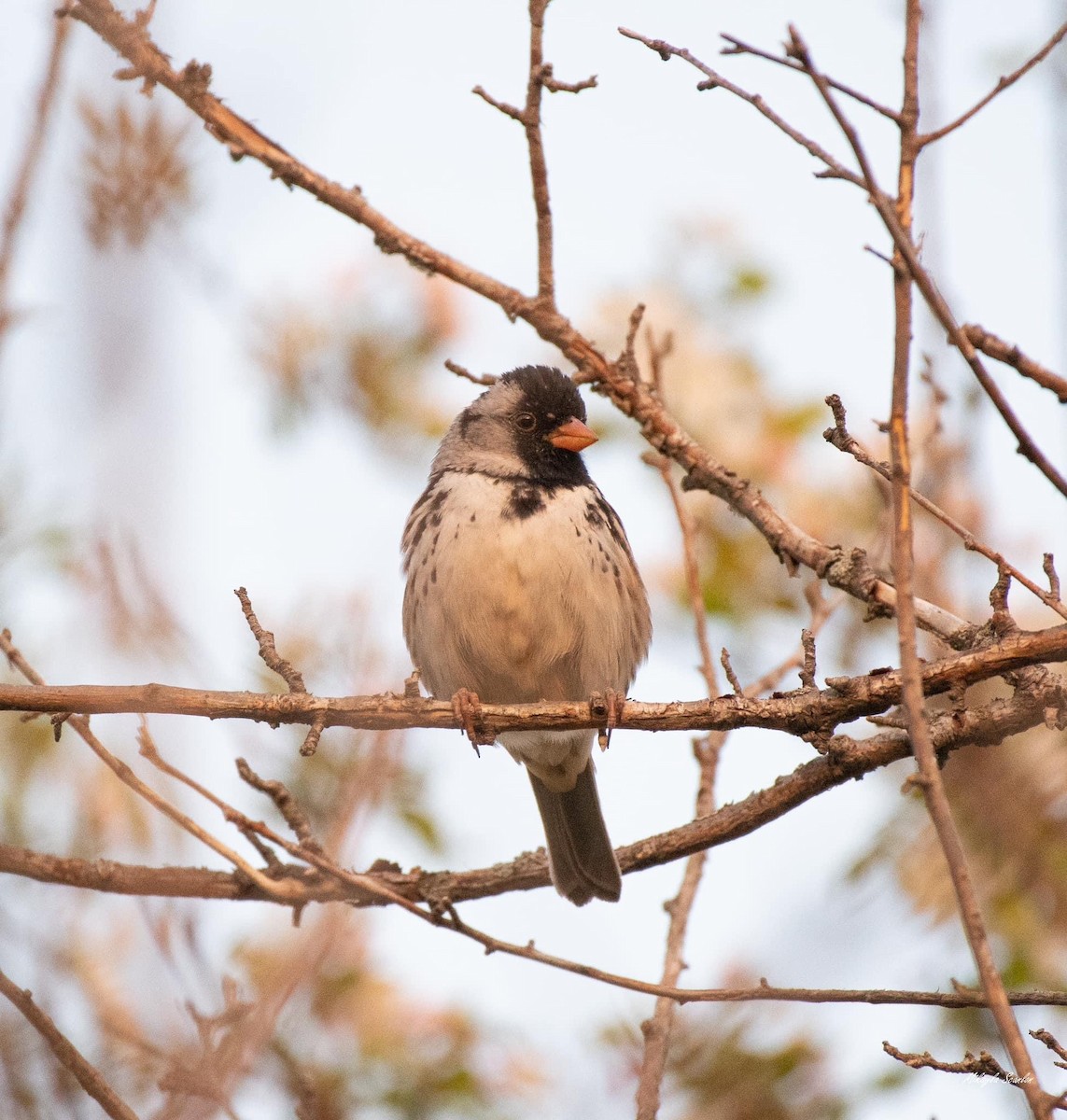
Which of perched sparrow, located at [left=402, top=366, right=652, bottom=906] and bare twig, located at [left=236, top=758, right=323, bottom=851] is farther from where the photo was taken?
perched sparrow, located at [left=402, top=366, right=652, bottom=906]

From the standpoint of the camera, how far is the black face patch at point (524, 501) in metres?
5.22

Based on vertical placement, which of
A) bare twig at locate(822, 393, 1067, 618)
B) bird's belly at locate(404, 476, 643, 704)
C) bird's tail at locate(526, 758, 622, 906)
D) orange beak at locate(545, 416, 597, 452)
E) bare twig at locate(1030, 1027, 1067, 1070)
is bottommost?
bare twig at locate(1030, 1027, 1067, 1070)

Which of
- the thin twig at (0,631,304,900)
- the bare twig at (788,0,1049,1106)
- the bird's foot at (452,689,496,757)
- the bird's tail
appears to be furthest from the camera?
the bird's tail

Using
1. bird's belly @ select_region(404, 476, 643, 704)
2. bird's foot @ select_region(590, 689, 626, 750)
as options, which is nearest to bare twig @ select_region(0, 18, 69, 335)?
bird's foot @ select_region(590, 689, 626, 750)

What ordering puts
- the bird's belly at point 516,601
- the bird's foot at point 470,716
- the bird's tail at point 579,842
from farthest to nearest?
the bird's tail at point 579,842
the bird's belly at point 516,601
the bird's foot at point 470,716

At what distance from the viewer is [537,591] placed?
16.8ft

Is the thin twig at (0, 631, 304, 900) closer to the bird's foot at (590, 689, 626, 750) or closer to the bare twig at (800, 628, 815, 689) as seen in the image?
the bird's foot at (590, 689, 626, 750)

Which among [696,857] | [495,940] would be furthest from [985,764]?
[495,940]

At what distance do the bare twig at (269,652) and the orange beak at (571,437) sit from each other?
2.32 meters

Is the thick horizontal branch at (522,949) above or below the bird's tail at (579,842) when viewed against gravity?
below

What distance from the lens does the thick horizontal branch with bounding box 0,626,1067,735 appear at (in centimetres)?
320

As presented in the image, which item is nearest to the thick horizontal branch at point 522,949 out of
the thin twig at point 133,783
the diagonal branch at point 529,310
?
the thin twig at point 133,783

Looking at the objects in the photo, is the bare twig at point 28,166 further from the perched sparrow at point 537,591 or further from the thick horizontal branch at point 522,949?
the perched sparrow at point 537,591

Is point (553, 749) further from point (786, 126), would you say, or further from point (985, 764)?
point (786, 126)
